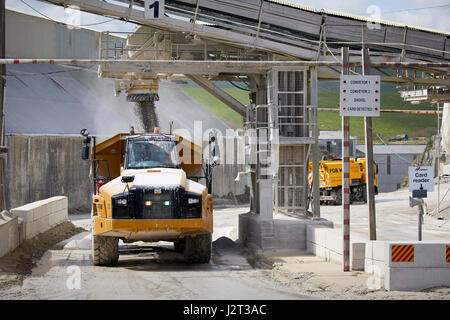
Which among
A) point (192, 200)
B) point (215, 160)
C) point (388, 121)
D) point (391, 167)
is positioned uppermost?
point (388, 121)

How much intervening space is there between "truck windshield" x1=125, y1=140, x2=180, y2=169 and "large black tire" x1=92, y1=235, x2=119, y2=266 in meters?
2.00

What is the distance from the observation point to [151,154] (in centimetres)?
1712

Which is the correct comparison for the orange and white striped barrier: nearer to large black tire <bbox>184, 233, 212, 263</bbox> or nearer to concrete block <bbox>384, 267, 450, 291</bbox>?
concrete block <bbox>384, 267, 450, 291</bbox>

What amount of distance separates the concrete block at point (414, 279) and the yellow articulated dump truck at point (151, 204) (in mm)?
4823

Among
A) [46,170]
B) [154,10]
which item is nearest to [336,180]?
[46,170]

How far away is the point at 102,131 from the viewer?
152 ft

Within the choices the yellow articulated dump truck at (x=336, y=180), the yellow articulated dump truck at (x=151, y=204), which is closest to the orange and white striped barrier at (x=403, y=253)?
the yellow articulated dump truck at (x=151, y=204)

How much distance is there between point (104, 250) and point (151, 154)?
268cm

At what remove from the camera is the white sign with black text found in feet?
61.5

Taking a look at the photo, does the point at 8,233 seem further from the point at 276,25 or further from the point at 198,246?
the point at 276,25

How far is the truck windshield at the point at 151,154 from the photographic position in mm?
16953
